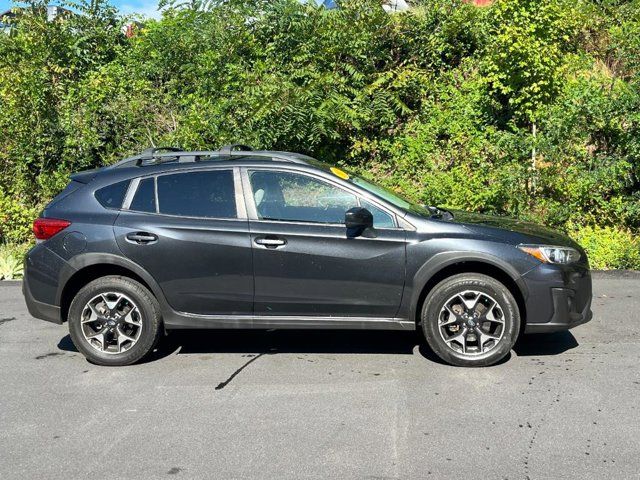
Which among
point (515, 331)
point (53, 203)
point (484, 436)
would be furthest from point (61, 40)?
point (484, 436)

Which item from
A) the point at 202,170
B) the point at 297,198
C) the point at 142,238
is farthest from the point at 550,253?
the point at 142,238

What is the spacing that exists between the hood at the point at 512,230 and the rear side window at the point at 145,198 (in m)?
2.53

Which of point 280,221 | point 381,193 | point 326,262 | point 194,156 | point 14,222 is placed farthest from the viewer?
point 14,222

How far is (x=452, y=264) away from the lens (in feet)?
19.4

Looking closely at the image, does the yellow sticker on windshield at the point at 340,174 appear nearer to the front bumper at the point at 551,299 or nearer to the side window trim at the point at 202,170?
the side window trim at the point at 202,170

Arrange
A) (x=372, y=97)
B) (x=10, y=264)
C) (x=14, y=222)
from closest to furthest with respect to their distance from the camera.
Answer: (x=10, y=264) → (x=14, y=222) → (x=372, y=97)

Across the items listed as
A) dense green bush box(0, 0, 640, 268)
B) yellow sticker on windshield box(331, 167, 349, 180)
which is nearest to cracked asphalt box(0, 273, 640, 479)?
yellow sticker on windshield box(331, 167, 349, 180)

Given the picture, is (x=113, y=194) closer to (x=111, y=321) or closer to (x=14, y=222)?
(x=111, y=321)

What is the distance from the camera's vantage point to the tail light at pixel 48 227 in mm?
6246

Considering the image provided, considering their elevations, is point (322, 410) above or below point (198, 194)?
below

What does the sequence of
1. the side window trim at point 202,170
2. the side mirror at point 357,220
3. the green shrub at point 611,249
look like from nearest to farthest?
the side mirror at point 357,220 → the side window trim at point 202,170 → the green shrub at point 611,249

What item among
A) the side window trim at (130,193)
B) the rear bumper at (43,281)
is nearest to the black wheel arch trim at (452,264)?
the side window trim at (130,193)

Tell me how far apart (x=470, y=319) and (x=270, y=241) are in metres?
1.70

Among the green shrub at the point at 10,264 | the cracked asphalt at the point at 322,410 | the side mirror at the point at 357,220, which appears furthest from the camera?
the green shrub at the point at 10,264
